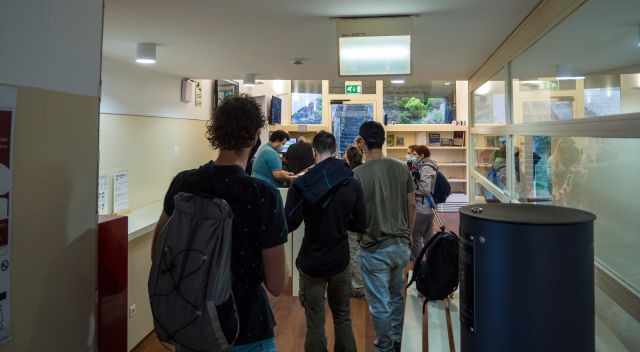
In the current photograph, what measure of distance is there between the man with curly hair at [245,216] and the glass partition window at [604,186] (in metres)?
1.29

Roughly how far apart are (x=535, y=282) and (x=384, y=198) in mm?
1347

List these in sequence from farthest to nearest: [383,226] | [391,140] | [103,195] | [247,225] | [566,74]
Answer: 1. [391,140]
2. [103,195]
3. [383,226]
4. [566,74]
5. [247,225]

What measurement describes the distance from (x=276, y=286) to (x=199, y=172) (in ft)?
1.51

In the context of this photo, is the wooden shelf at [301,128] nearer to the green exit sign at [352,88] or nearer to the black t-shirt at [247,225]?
the green exit sign at [352,88]

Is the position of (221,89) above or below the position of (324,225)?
above

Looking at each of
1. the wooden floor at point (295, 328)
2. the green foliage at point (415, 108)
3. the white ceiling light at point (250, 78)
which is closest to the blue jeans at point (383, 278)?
the wooden floor at point (295, 328)

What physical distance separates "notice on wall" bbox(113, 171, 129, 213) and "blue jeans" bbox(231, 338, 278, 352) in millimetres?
2504

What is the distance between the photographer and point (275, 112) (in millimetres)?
8047

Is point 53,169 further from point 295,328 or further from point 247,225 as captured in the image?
point 295,328

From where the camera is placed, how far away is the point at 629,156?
1.56m

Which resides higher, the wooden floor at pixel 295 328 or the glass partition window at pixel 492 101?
the glass partition window at pixel 492 101

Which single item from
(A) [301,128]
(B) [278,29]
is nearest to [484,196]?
(B) [278,29]

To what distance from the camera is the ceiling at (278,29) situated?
93.7 inches

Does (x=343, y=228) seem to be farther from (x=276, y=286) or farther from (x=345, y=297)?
(x=276, y=286)
